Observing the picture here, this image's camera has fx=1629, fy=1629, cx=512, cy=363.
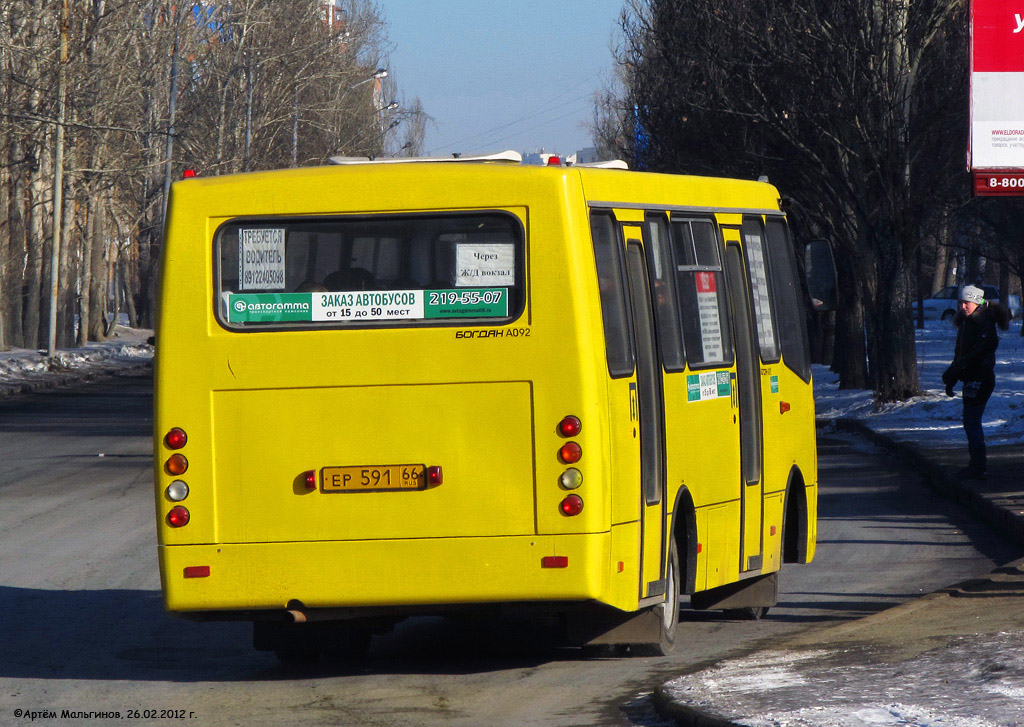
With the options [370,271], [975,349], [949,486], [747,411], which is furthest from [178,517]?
[949,486]

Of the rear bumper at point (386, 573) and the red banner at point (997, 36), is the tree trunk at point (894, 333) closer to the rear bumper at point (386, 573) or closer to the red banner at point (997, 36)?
the red banner at point (997, 36)

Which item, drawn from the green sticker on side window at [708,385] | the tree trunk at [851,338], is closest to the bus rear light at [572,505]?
the green sticker on side window at [708,385]

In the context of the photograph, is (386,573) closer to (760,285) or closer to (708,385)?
(708,385)

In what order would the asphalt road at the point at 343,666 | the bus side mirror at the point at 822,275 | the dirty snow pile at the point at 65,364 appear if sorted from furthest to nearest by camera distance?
the dirty snow pile at the point at 65,364 < the bus side mirror at the point at 822,275 < the asphalt road at the point at 343,666

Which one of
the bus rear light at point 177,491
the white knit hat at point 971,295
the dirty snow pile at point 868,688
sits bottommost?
the dirty snow pile at point 868,688

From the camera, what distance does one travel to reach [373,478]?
7.44 meters

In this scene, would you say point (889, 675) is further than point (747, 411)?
No

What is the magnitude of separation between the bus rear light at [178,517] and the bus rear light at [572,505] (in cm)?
172

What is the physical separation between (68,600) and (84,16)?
33.2 meters

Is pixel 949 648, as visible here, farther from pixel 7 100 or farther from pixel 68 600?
pixel 7 100

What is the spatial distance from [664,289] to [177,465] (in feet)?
8.74

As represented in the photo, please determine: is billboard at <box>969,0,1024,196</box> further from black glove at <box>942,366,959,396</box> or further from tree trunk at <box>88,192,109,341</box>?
tree trunk at <box>88,192,109,341</box>

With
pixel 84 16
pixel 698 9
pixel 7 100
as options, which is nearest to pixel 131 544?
pixel 698 9

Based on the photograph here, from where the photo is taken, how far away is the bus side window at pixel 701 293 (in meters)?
8.70
